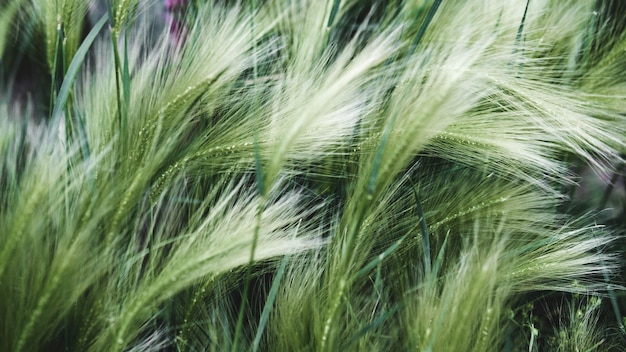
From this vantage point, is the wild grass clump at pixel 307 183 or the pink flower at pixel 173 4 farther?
the pink flower at pixel 173 4

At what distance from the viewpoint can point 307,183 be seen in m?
0.78

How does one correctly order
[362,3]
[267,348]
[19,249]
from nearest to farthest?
[19,249], [267,348], [362,3]

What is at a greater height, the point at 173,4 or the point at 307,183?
the point at 173,4

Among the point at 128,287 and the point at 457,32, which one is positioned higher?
the point at 457,32

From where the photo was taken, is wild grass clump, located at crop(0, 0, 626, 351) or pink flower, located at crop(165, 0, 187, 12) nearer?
wild grass clump, located at crop(0, 0, 626, 351)

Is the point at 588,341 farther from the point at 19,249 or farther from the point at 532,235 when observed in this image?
the point at 19,249

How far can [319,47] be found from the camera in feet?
2.48

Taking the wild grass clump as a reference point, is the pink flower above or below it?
above

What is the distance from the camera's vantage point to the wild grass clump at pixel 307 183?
58 centimetres

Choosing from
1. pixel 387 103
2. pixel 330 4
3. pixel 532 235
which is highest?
pixel 330 4

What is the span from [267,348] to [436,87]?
330mm

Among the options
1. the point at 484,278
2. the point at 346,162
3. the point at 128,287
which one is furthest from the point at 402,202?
the point at 128,287

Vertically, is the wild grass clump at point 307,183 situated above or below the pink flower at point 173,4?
below

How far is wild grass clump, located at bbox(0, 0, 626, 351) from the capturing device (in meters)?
0.58
